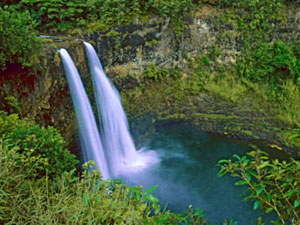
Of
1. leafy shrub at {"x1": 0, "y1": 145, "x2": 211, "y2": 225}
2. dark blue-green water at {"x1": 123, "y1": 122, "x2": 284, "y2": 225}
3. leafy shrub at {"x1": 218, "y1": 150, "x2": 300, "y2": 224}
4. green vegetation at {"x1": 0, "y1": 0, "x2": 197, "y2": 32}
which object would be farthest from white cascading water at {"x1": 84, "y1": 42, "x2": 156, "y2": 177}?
leafy shrub at {"x1": 218, "y1": 150, "x2": 300, "y2": 224}

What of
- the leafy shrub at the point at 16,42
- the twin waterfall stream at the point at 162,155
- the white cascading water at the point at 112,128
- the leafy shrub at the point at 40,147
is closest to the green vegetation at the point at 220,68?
the twin waterfall stream at the point at 162,155

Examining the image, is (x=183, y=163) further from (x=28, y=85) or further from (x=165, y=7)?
(x=165, y=7)

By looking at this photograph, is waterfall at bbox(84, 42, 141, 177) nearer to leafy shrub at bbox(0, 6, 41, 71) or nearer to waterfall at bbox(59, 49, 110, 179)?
waterfall at bbox(59, 49, 110, 179)

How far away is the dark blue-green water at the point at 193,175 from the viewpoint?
7.70 meters

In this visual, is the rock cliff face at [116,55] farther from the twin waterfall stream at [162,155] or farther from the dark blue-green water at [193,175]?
the dark blue-green water at [193,175]

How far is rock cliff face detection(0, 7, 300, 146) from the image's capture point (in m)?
6.47

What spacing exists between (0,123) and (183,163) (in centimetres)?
731

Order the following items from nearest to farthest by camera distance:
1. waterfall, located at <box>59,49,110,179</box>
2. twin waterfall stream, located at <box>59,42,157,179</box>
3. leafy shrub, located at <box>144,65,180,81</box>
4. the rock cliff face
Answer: the rock cliff face < waterfall, located at <box>59,49,110,179</box> < twin waterfall stream, located at <box>59,42,157,179</box> < leafy shrub, located at <box>144,65,180,81</box>

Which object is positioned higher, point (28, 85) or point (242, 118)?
point (28, 85)

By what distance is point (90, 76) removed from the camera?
9.44 metres

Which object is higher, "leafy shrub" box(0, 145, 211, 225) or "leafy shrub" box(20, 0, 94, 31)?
"leafy shrub" box(20, 0, 94, 31)

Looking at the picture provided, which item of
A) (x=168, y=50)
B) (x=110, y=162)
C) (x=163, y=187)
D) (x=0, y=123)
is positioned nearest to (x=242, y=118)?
(x=168, y=50)

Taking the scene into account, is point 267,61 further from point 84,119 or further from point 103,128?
point 84,119

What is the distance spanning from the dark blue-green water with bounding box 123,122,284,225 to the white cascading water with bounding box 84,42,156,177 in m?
0.68
